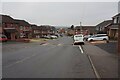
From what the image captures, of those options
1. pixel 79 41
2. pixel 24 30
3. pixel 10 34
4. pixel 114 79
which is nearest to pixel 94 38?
pixel 79 41

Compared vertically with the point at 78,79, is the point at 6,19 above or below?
above

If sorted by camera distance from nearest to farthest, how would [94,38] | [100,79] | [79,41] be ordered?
[100,79] < [79,41] < [94,38]

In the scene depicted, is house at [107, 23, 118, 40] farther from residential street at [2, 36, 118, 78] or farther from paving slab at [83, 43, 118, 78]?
paving slab at [83, 43, 118, 78]

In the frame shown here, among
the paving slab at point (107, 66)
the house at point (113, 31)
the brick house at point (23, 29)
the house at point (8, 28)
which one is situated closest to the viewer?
the paving slab at point (107, 66)

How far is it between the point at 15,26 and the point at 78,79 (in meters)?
61.6

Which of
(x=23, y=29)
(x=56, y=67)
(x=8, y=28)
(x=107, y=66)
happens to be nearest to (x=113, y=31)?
(x=8, y=28)

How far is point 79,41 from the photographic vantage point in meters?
42.6

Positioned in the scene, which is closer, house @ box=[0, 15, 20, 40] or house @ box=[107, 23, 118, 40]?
house @ box=[107, 23, 118, 40]

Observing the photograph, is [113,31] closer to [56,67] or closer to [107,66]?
[107,66]

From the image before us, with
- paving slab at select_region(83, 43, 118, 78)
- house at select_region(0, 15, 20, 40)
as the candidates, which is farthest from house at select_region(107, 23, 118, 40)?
paving slab at select_region(83, 43, 118, 78)

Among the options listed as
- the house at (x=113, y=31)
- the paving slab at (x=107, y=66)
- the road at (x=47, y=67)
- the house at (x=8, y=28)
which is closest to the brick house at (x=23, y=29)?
the house at (x=8, y=28)

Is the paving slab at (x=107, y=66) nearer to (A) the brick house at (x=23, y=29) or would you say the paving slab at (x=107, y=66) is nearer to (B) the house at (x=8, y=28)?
(B) the house at (x=8, y=28)

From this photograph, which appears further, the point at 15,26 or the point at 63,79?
the point at 15,26

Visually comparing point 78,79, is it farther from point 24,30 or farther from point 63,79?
point 24,30
